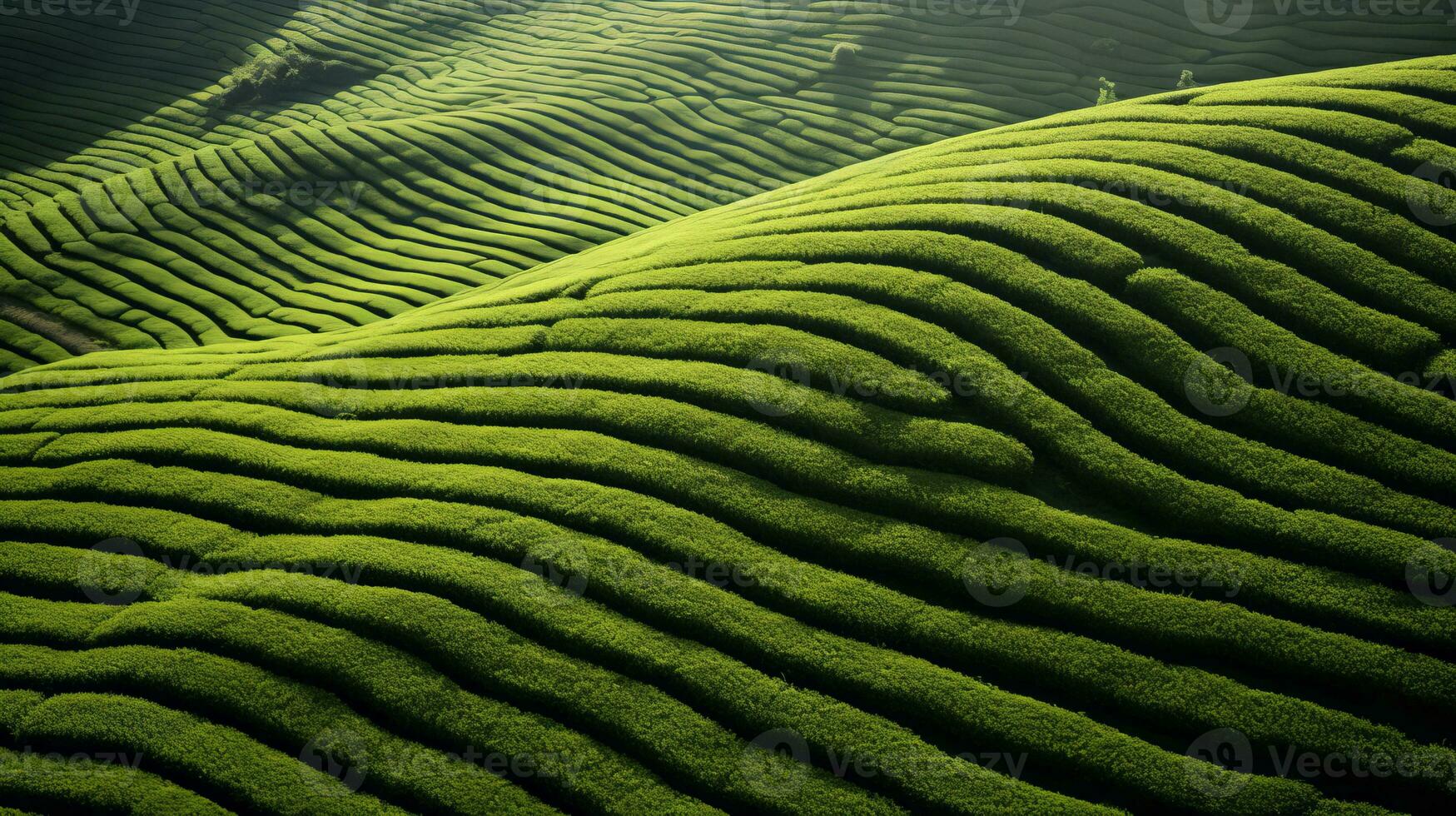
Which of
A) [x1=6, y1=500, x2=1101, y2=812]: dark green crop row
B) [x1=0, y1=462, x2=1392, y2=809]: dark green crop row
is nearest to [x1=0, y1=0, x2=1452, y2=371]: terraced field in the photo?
[x1=6, y1=500, x2=1101, y2=812]: dark green crop row

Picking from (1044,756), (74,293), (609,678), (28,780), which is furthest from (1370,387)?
(74,293)

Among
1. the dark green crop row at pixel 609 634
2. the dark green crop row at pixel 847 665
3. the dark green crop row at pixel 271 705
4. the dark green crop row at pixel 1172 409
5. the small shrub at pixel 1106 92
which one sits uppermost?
the small shrub at pixel 1106 92

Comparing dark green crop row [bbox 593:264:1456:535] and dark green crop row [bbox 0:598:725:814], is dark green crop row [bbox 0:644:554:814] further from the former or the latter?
dark green crop row [bbox 593:264:1456:535]

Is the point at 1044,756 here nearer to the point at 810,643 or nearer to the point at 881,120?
the point at 810,643

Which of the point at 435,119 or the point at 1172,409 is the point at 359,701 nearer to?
the point at 1172,409

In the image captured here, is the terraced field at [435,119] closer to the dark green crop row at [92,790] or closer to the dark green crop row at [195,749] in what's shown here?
the dark green crop row at [195,749]

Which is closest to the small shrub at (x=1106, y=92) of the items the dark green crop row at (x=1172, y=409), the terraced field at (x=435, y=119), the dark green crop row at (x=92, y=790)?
the terraced field at (x=435, y=119)

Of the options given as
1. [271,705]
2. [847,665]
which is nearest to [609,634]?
[847,665]
